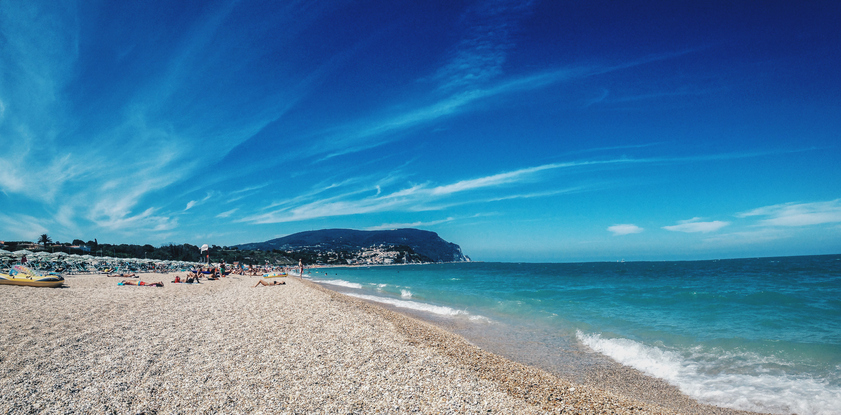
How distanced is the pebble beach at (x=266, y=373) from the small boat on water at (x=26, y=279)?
8.71 m

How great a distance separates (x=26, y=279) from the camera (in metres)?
15.3

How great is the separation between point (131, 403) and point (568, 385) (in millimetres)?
6494

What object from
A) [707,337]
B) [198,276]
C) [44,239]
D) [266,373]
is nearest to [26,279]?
[198,276]

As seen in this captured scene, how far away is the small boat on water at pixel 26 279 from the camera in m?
15.0

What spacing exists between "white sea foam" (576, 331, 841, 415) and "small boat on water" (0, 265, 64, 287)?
22.2 metres

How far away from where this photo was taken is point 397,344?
7535 millimetres

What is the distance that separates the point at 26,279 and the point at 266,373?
17.6 m

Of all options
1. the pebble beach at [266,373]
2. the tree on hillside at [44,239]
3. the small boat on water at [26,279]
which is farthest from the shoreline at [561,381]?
the tree on hillside at [44,239]

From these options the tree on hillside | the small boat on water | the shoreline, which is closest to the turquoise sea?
the shoreline

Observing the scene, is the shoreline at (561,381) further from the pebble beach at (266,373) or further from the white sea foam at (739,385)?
the white sea foam at (739,385)

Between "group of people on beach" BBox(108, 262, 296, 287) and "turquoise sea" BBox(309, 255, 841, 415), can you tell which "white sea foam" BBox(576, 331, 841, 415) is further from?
"group of people on beach" BBox(108, 262, 296, 287)

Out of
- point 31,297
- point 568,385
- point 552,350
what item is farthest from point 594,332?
point 31,297

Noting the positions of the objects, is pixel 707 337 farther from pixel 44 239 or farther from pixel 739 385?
pixel 44 239

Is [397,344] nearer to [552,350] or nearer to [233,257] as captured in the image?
[552,350]
